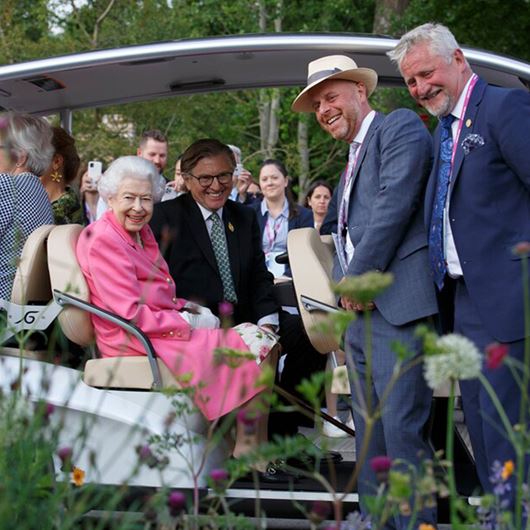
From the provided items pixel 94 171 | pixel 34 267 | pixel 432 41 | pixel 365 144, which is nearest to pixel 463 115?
pixel 432 41

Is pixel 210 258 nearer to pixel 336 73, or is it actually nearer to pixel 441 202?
pixel 336 73

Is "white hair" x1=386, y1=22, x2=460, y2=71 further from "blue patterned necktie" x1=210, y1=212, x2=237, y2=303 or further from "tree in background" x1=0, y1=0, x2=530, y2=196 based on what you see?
"tree in background" x1=0, y1=0, x2=530, y2=196

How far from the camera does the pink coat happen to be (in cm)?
537

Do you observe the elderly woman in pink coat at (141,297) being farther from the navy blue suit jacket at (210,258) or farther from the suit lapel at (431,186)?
the suit lapel at (431,186)

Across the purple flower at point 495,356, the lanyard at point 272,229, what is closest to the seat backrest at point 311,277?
the purple flower at point 495,356

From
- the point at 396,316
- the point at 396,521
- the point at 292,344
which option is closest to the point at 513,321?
the point at 396,316

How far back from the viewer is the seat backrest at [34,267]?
554 centimetres

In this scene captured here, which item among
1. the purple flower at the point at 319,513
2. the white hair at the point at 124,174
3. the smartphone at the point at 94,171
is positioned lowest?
the purple flower at the point at 319,513

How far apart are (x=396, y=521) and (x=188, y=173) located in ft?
6.94

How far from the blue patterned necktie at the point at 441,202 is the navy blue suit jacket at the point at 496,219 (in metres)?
0.13

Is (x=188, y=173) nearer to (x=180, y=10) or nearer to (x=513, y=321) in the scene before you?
(x=513, y=321)

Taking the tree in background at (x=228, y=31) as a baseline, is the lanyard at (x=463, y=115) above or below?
below

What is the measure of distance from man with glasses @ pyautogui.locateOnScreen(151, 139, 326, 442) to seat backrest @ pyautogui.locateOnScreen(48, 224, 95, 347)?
668 mm

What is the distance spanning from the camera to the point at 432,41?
464 centimetres
